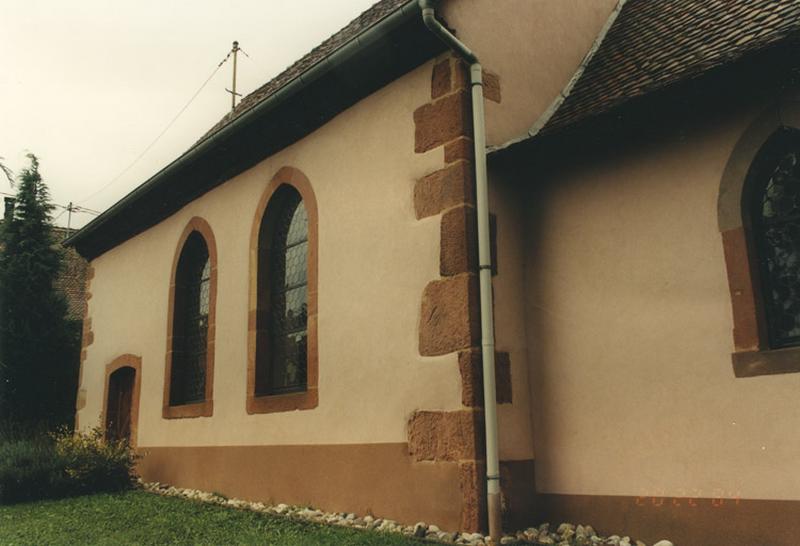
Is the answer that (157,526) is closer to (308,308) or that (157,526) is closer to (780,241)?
(308,308)

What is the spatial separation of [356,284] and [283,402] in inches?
62.6

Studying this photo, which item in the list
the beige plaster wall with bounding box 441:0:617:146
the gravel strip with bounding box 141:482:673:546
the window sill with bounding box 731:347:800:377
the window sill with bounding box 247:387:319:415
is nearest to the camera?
the window sill with bounding box 731:347:800:377

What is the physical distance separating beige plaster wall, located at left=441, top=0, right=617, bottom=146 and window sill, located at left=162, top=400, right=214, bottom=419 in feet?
15.6

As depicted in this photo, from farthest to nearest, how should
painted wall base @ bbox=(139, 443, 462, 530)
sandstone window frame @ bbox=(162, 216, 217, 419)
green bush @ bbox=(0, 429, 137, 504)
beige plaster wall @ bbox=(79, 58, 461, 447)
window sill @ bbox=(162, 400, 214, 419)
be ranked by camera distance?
1. green bush @ bbox=(0, 429, 137, 504)
2. sandstone window frame @ bbox=(162, 216, 217, 419)
3. window sill @ bbox=(162, 400, 214, 419)
4. beige plaster wall @ bbox=(79, 58, 461, 447)
5. painted wall base @ bbox=(139, 443, 462, 530)

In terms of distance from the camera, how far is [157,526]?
20.1 feet

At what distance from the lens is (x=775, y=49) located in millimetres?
4496

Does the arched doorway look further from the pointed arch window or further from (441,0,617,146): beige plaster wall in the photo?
the pointed arch window

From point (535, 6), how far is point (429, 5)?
6.18 ft

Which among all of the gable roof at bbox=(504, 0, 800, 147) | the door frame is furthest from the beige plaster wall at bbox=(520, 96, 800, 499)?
the door frame

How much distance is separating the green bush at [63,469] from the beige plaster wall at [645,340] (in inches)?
244

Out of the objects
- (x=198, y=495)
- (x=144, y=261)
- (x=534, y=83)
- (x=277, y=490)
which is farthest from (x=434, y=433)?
(x=144, y=261)

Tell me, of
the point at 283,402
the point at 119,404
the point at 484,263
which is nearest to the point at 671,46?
the point at 484,263

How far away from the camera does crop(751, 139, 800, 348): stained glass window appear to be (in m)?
4.61

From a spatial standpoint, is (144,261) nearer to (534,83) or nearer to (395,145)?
(395,145)
